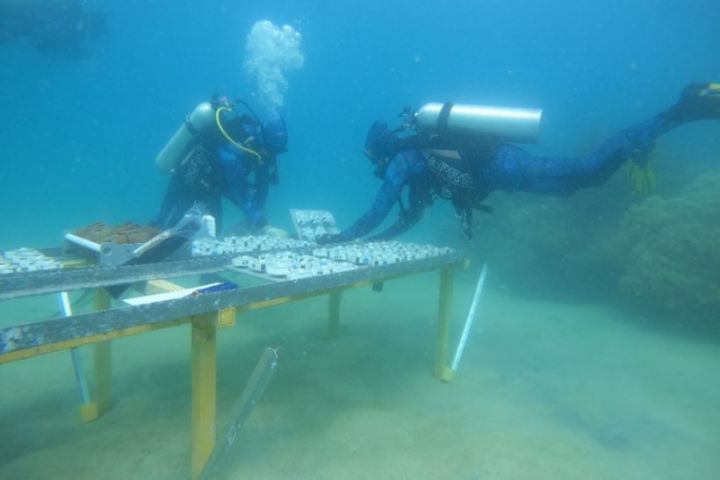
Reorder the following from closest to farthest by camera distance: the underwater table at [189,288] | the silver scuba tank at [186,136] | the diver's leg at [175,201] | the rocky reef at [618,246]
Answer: the underwater table at [189,288]
the silver scuba tank at [186,136]
the diver's leg at [175,201]
the rocky reef at [618,246]

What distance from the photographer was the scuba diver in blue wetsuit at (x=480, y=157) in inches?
206

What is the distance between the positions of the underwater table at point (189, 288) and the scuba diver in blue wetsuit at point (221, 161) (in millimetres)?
1415

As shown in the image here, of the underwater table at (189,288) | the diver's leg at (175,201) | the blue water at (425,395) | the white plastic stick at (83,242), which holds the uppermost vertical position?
the diver's leg at (175,201)

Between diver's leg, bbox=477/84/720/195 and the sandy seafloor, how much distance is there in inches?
111

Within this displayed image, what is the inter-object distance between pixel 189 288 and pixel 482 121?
4.26 meters

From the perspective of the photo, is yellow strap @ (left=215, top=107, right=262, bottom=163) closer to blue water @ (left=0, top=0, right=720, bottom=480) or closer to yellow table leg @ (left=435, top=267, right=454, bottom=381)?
blue water @ (left=0, top=0, right=720, bottom=480)

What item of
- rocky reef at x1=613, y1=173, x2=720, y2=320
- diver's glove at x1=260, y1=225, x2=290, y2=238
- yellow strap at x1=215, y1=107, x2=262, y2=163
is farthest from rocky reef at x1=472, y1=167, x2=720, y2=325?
yellow strap at x1=215, y1=107, x2=262, y2=163

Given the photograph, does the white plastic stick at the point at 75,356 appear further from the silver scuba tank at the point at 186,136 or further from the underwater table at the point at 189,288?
the silver scuba tank at the point at 186,136

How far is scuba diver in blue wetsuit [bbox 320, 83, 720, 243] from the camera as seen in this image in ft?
17.2

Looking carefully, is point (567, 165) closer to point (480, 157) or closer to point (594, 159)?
point (594, 159)

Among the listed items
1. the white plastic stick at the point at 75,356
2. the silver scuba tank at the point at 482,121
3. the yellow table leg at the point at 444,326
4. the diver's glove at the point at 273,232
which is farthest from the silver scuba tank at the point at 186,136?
the yellow table leg at the point at 444,326

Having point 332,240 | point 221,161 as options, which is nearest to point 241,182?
point 221,161

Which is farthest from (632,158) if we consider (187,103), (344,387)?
(187,103)

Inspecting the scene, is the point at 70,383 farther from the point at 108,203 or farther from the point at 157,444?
the point at 108,203
